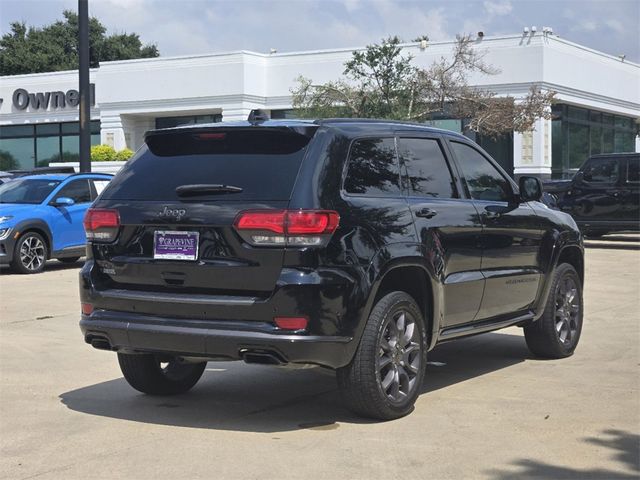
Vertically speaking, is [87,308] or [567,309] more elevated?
[87,308]

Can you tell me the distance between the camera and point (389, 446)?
5.49 m

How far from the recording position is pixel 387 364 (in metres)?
6.01

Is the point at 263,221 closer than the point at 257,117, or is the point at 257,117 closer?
the point at 263,221

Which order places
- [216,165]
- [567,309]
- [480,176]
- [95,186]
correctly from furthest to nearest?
[95,186] → [567,309] → [480,176] → [216,165]

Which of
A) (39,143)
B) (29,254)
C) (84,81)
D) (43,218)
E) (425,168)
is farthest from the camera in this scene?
(39,143)

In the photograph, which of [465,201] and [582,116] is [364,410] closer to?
→ [465,201]

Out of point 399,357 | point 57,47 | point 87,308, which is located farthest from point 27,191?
point 57,47

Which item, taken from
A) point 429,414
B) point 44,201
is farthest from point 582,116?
point 429,414

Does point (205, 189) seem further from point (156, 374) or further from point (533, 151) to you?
point (533, 151)

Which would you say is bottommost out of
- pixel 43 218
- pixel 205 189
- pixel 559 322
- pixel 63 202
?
pixel 559 322

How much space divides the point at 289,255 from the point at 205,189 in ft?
2.43

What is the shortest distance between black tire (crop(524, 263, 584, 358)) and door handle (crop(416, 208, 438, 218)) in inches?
81.6

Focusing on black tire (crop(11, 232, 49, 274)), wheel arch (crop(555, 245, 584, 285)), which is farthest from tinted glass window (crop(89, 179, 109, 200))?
wheel arch (crop(555, 245, 584, 285))

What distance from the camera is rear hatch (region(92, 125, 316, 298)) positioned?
5617mm
